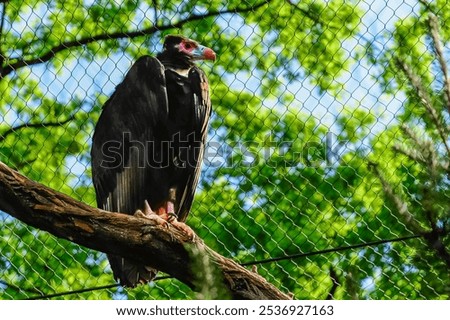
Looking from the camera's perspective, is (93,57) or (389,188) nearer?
(389,188)

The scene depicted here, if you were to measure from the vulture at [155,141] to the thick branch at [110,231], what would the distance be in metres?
0.95

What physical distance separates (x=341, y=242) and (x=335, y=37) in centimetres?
95

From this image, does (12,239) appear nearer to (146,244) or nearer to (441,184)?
(146,244)

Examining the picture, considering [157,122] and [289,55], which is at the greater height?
[289,55]

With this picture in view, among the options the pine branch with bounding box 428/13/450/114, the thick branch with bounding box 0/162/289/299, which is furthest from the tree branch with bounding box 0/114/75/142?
the pine branch with bounding box 428/13/450/114

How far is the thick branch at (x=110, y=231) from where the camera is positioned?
83.7 inches

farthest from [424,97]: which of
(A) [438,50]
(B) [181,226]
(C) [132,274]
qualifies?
(C) [132,274]

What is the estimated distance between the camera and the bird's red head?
3.50 metres

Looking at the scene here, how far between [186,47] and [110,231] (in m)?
1.45

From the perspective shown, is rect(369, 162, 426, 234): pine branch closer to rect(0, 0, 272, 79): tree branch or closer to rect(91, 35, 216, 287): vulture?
rect(91, 35, 216, 287): vulture

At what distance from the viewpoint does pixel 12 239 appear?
4.58 m

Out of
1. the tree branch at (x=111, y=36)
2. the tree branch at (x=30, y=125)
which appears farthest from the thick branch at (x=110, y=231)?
the tree branch at (x=30, y=125)

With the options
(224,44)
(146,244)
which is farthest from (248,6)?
(146,244)

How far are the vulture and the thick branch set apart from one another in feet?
3.12
